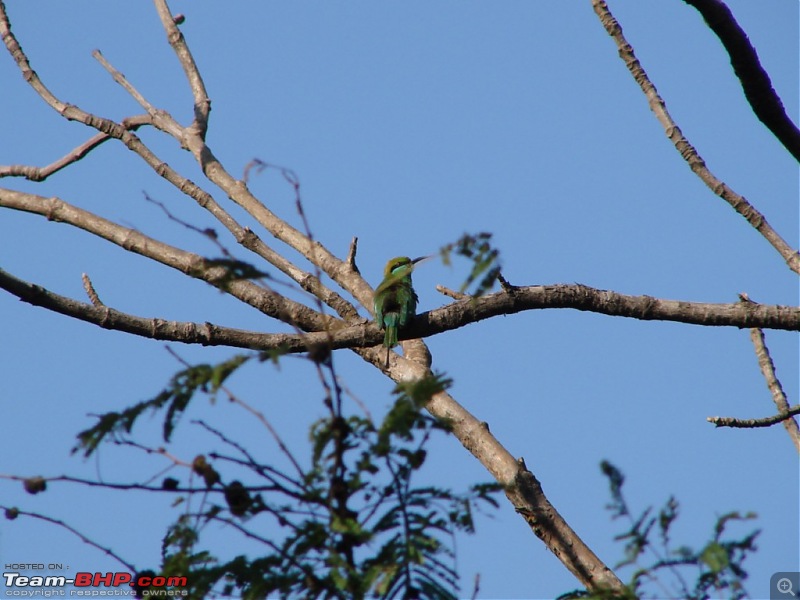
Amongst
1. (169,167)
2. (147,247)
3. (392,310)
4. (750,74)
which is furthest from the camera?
(169,167)

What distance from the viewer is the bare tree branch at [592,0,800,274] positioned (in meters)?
4.72

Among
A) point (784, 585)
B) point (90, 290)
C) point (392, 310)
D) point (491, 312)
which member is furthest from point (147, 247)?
point (784, 585)

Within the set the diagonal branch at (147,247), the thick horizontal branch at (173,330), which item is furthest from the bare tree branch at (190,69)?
the thick horizontal branch at (173,330)

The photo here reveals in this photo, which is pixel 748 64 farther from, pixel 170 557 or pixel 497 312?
pixel 170 557

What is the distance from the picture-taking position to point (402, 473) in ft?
8.43

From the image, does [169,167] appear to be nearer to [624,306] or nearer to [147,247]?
[147,247]

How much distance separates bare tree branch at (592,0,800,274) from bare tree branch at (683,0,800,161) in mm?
992

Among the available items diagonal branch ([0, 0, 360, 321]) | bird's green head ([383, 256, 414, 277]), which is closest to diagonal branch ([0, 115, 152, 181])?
diagonal branch ([0, 0, 360, 321])

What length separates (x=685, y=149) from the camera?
4.93m

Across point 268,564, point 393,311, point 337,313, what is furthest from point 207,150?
point 268,564

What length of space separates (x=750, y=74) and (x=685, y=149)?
1.32 metres

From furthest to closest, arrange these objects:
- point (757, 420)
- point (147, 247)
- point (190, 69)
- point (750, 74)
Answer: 1. point (190, 69)
2. point (147, 247)
3. point (757, 420)
4. point (750, 74)

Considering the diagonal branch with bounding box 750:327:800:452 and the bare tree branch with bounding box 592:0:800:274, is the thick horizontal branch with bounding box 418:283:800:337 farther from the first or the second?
the diagonal branch with bounding box 750:327:800:452

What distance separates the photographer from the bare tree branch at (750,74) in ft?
11.4
